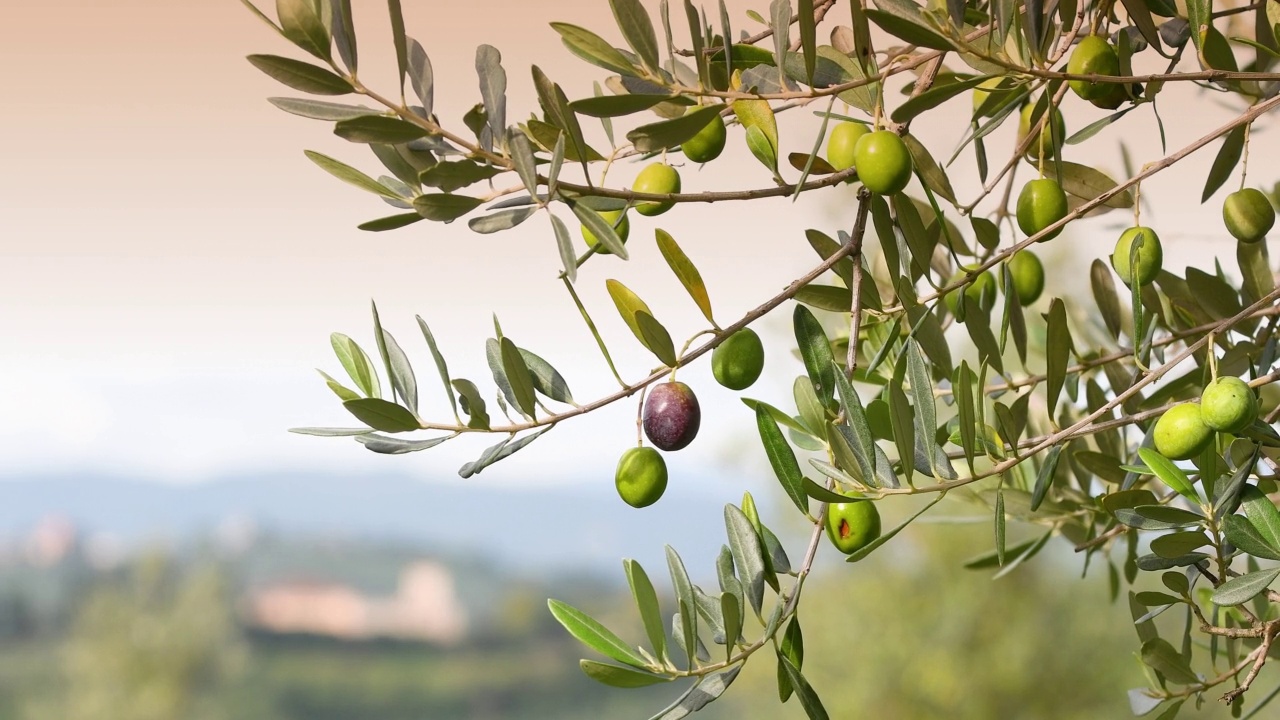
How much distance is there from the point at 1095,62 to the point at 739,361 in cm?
17

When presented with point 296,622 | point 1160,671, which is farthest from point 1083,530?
point 296,622

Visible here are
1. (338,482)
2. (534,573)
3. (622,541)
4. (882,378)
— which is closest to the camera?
(882,378)

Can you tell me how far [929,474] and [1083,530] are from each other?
0.25 m

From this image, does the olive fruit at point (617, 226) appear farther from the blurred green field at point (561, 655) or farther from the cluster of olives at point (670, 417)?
the blurred green field at point (561, 655)

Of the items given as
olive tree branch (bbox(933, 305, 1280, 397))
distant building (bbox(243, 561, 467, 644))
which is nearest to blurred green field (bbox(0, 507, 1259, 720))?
distant building (bbox(243, 561, 467, 644))

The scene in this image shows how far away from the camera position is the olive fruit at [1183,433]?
32 centimetres

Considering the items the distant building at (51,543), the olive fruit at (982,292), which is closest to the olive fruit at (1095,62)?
the olive fruit at (982,292)

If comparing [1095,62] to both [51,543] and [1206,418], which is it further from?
[51,543]

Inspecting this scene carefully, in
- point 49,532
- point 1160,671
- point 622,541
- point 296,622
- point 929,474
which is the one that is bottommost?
point 622,541

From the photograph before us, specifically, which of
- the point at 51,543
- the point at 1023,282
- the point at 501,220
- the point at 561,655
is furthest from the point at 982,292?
the point at 51,543

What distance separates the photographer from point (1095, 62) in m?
0.38

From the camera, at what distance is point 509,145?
288 millimetres

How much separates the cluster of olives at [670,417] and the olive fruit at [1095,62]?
0.16m

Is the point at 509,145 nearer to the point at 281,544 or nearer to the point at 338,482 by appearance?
the point at 281,544
